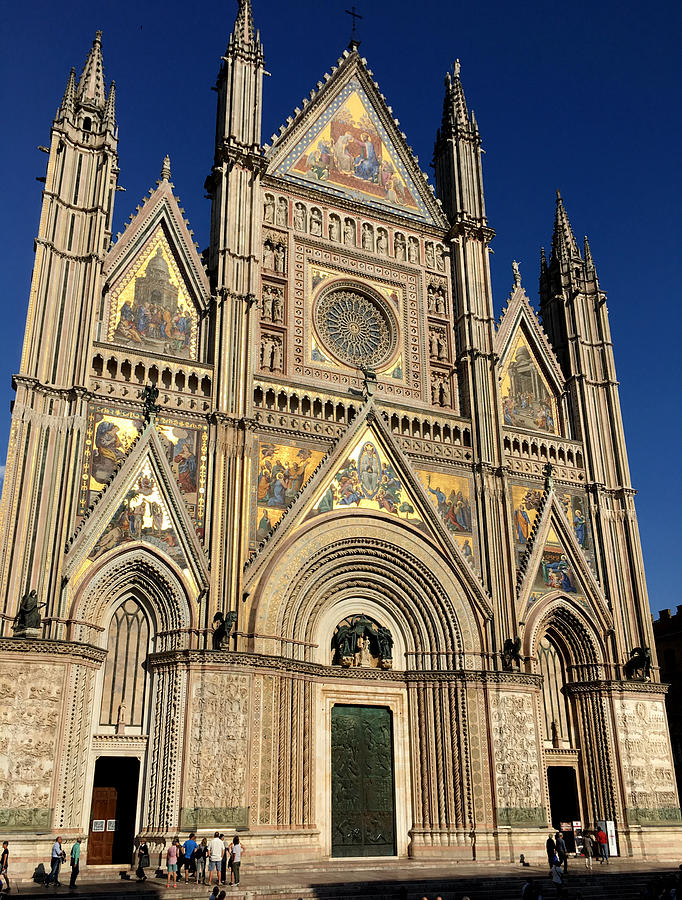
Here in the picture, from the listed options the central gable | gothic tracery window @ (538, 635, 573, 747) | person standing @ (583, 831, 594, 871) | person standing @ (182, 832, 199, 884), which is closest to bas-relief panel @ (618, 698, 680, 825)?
person standing @ (583, 831, 594, 871)

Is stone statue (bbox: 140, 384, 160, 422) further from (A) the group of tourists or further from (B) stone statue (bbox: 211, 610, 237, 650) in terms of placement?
(A) the group of tourists

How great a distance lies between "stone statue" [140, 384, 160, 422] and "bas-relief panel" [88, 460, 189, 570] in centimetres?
123

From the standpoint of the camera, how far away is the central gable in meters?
28.1

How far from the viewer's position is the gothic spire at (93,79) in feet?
81.0

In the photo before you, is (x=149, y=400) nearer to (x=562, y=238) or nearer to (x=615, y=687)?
(x=615, y=687)

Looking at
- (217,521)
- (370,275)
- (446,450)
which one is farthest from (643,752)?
(370,275)

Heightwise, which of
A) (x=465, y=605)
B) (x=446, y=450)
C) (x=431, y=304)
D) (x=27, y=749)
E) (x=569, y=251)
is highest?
(x=569, y=251)

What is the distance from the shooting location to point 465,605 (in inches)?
966

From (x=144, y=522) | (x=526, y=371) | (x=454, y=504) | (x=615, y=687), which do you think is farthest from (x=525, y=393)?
(x=144, y=522)

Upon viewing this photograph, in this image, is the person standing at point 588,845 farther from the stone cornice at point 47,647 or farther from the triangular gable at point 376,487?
the stone cornice at point 47,647

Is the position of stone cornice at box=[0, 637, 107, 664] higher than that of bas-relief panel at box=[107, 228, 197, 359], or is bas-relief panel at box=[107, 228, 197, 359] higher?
bas-relief panel at box=[107, 228, 197, 359]

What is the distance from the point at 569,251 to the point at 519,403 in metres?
6.58

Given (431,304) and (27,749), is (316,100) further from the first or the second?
(27,749)

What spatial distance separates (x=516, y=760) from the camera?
23109mm
